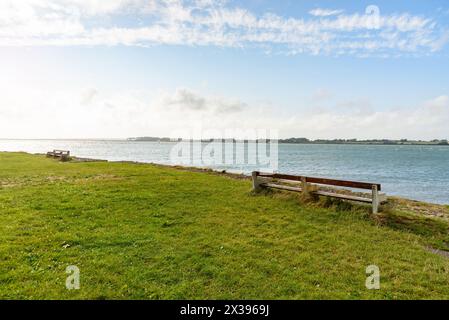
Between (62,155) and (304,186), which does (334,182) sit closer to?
(304,186)

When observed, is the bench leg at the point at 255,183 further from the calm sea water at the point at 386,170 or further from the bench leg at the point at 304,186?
the calm sea water at the point at 386,170

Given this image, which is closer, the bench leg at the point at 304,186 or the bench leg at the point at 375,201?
the bench leg at the point at 375,201

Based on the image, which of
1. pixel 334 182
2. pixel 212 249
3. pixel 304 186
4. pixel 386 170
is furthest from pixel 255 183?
pixel 386 170

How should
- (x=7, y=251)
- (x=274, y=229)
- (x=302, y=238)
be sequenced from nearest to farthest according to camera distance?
(x=7, y=251) < (x=302, y=238) < (x=274, y=229)

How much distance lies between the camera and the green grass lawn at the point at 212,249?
5234 millimetres

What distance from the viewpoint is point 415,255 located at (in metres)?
6.84

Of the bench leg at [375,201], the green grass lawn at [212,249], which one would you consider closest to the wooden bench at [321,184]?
the bench leg at [375,201]

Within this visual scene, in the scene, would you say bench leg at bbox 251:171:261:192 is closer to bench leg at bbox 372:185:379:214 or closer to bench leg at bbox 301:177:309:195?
bench leg at bbox 301:177:309:195

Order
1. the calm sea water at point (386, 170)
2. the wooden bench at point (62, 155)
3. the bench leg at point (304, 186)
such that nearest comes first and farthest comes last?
the bench leg at point (304, 186), the calm sea water at point (386, 170), the wooden bench at point (62, 155)
